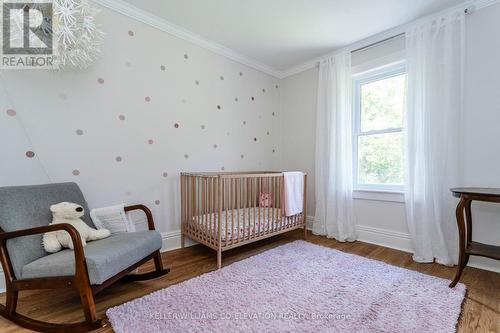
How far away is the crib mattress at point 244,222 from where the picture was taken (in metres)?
2.06

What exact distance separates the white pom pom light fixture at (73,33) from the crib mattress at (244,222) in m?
1.60

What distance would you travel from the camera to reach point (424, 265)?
205cm

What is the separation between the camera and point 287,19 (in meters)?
2.23

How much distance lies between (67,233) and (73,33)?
133 centimetres

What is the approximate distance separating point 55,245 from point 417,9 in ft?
10.9

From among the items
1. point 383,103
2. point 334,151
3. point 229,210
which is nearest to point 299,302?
point 229,210

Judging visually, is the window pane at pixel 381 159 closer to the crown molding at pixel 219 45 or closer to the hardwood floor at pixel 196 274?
the hardwood floor at pixel 196 274

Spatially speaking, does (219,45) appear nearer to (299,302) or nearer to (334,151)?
(334,151)

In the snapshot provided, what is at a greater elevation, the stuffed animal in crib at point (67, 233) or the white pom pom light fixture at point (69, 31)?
the white pom pom light fixture at point (69, 31)

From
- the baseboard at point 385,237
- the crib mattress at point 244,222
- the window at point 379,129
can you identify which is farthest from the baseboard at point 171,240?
the window at point 379,129

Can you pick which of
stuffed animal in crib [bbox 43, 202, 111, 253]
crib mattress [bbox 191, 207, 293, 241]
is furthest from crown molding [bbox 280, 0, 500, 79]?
stuffed animal in crib [bbox 43, 202, 111, 253]

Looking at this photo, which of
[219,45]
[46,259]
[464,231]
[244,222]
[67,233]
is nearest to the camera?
[46,259]

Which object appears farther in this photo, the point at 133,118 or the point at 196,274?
the point at 133,118

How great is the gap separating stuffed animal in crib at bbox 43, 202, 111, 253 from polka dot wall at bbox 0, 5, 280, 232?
38 cm
